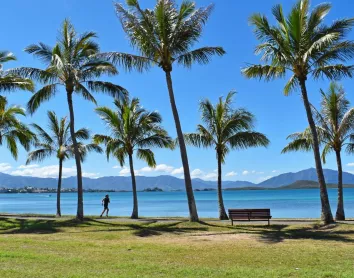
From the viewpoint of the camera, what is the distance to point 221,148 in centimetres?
2317

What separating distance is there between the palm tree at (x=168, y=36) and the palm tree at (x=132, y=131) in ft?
18.3

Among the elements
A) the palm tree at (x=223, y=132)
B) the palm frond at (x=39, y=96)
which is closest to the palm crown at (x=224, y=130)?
the palm tree at (x=223, y=132)

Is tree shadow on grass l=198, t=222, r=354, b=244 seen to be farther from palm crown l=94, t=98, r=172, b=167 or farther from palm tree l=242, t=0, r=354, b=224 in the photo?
palm crown l=94, t=98, r=172, b=167

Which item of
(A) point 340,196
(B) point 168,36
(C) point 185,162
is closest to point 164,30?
(B) point 168,36

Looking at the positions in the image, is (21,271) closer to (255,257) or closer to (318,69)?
(255,257)

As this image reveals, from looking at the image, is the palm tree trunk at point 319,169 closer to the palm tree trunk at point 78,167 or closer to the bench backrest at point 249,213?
the bench backrest at point 249,213

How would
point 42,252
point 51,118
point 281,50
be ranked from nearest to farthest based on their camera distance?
point 42,252 → point 281,50 → point 51,118

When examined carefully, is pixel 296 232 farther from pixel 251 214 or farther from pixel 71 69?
pixel 71 69

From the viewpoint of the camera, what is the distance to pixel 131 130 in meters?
25.1

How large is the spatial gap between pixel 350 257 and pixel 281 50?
10.7 metres

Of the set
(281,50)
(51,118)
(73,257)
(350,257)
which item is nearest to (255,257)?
(350,257)

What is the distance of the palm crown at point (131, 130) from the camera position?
81.9 feet

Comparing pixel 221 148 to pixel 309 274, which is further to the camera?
pixel 221 148

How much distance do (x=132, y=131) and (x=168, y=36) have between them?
25.2 ft
